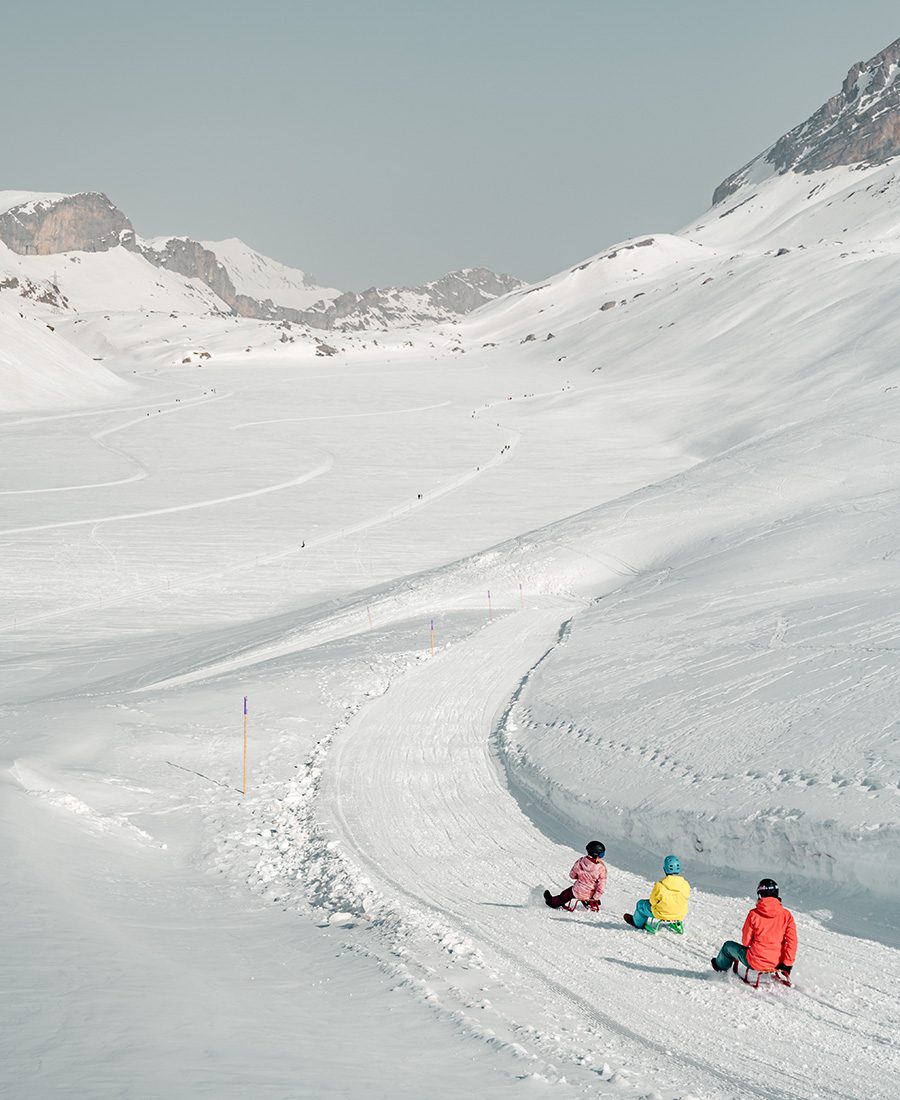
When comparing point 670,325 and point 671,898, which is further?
point 670,325

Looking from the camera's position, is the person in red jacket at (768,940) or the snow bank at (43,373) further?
the snow bank at (43,373)

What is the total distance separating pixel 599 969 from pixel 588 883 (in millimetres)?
1511

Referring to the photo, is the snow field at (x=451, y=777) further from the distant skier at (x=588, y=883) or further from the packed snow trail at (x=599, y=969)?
the distant skier at (x=588, y=883)

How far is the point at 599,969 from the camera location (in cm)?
922

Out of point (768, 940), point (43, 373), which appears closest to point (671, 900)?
point (768, 940)

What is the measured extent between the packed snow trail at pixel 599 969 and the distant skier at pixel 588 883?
0.18 metres

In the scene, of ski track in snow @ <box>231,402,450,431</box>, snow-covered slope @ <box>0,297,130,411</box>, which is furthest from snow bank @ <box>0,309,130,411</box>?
ski track in snow @ <box>231,402,450,431</box>

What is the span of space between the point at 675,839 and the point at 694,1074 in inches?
220

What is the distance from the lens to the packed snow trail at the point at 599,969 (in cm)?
735

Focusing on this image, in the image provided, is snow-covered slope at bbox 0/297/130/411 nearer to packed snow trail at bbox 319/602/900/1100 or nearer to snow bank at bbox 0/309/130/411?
snow bank at bbox 0/309/130/411

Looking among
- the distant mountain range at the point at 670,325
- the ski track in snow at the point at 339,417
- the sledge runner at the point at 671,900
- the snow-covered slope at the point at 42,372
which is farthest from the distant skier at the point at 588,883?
the snow-covered slope at the point at 42,372

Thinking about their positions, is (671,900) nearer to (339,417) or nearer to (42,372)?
(339,417)

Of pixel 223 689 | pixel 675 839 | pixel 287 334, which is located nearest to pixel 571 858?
pixel 675 839

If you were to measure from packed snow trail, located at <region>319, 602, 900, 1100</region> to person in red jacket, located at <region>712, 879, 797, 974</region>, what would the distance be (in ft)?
0.82
